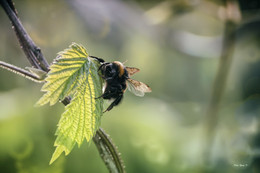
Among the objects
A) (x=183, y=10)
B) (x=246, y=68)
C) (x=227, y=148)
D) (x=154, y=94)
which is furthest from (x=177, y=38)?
(x=246, y=68)

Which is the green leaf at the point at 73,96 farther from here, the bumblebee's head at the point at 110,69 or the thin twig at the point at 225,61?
the thin twig at the point at 225,61

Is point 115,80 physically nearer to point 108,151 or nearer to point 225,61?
point 108,151

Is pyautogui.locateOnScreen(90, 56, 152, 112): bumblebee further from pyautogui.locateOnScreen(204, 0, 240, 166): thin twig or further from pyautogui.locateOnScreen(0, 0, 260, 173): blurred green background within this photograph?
pyautogui.locateOnScreen(204, 0, 240, 166): thin twig

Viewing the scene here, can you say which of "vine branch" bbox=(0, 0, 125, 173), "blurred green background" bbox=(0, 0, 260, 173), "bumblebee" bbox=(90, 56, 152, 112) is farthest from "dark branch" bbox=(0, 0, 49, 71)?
"blurred green background" bbox=(0, 0, 260, 173)

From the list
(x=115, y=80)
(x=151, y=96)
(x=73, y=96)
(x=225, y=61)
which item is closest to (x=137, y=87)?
(x=115, y=80)

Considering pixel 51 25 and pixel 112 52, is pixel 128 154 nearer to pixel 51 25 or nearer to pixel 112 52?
pixel 112 52

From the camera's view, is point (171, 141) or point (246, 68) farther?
point (246, 68)
